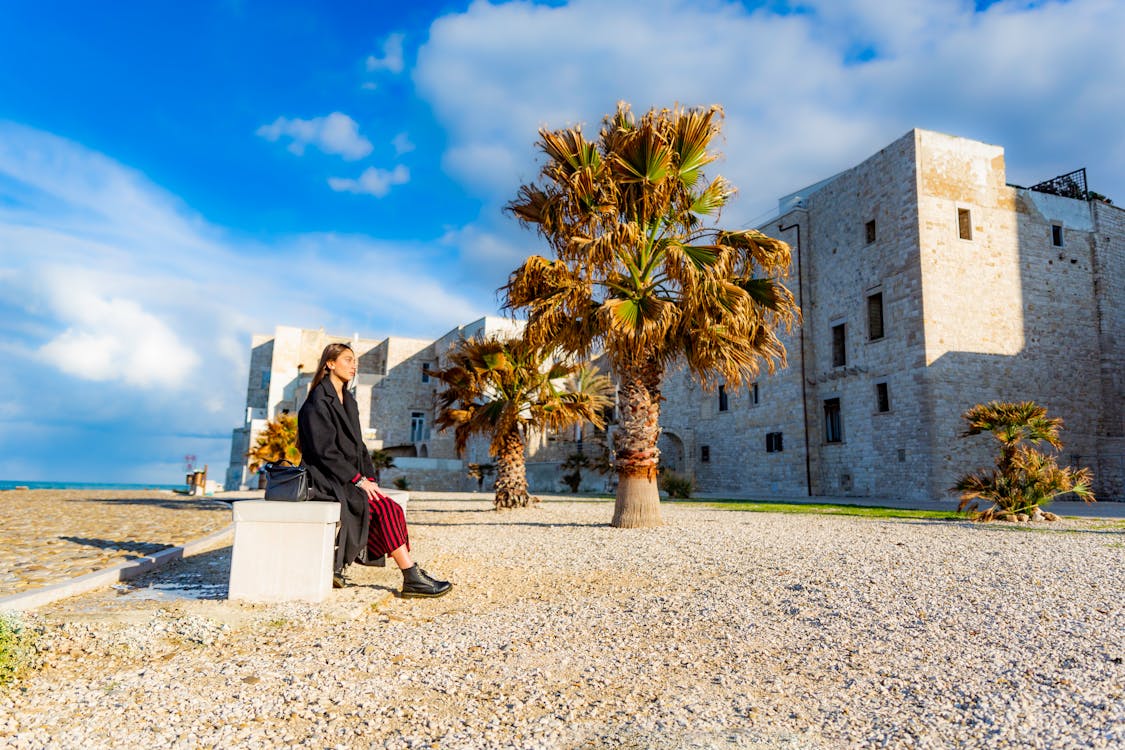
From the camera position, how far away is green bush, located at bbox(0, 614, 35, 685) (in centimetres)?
304

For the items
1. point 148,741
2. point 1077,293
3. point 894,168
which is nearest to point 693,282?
point 148,741

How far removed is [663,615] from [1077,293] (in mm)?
22191

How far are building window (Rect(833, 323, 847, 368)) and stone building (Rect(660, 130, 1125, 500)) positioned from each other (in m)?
0.04

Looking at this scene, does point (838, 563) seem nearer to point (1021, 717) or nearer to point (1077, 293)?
point (1021, 717)

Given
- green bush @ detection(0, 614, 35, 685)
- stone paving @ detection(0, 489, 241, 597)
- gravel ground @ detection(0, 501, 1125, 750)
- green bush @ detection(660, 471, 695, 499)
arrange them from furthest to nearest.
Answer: green bush @ detection(660, 471, 695, 499), stone paving @ detection(0, 489, 241, 597), green bush @ detection(0, 614, 35, 685), gravel ground @ detection(0, 501, 1125, 750)

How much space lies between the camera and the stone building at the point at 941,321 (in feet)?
61.8

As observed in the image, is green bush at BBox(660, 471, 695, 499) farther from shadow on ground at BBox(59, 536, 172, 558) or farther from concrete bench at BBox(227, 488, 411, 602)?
concrete bench at BBox(227, 488, 411, 602)

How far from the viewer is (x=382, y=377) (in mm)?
→ 40719


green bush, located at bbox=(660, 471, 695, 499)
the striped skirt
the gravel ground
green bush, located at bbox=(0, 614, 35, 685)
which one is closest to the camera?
the gravel ground

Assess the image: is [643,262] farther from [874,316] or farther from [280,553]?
[874,316]

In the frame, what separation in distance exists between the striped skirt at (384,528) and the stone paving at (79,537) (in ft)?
8.16

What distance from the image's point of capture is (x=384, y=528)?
4.87 meters

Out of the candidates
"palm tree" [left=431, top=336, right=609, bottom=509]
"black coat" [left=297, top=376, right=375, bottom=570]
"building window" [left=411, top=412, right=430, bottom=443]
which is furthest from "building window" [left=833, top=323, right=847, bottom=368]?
"building window" [left=411, top=412, right=430, bottom=443]

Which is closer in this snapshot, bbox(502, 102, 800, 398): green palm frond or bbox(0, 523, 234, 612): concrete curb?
bbox(0, 523, 234, 612): concrete curb
